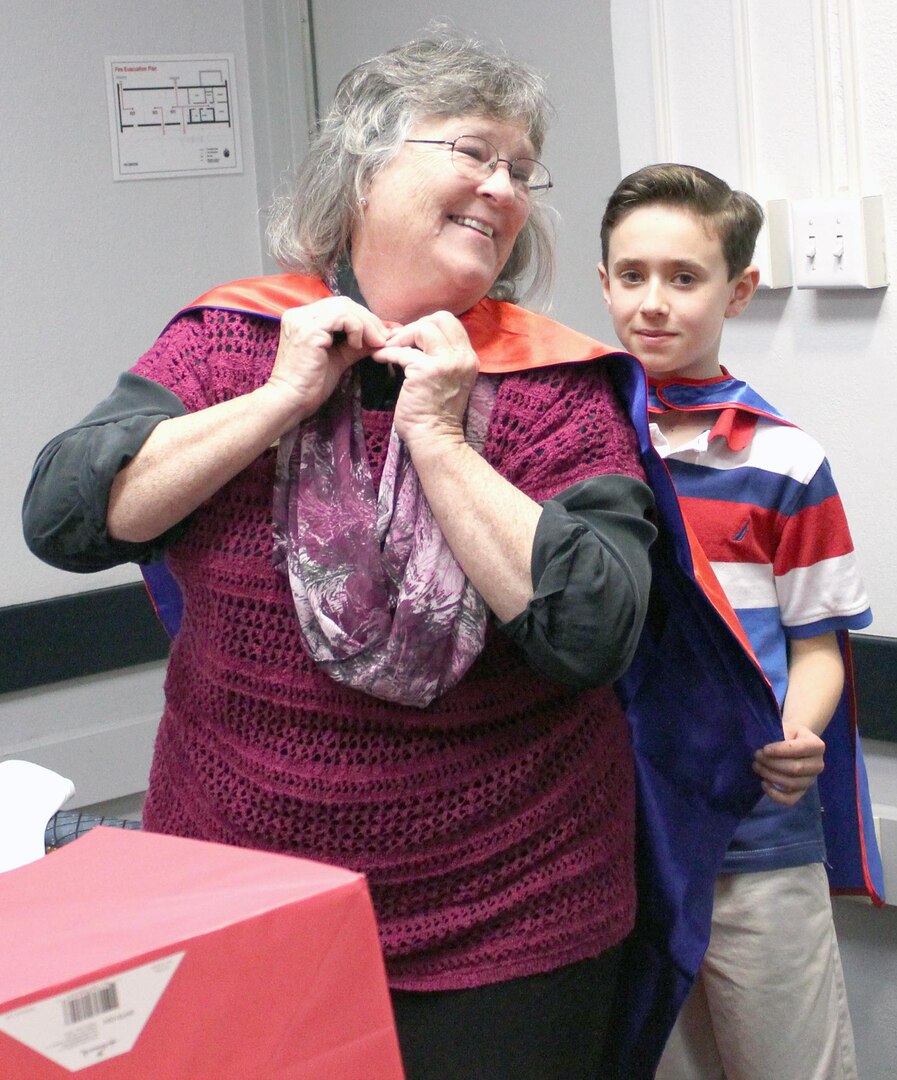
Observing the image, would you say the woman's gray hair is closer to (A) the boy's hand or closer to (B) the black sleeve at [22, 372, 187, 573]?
(B) the black sleeve at [22, 372, 187, 573]

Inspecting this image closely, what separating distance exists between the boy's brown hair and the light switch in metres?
0.27

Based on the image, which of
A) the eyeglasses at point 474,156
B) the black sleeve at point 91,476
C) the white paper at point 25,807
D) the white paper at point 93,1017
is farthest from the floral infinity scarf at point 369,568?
the white paper at point 93,1017

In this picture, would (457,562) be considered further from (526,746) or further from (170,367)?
(170,367)

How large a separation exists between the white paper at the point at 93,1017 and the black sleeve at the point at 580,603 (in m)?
0.53

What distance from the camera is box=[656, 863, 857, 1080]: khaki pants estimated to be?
1.62m

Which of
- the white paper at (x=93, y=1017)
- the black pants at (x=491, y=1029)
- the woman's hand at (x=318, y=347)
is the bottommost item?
the black pants at (x=491, y=1029)

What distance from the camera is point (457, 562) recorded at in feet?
3.89

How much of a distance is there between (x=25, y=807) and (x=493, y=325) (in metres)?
0.71

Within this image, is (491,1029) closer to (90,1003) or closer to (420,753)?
(420,753)

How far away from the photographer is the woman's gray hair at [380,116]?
1.30m

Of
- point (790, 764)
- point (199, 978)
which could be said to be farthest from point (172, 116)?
point (199, 978)

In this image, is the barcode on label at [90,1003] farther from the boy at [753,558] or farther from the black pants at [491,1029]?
the boy at [753,558]

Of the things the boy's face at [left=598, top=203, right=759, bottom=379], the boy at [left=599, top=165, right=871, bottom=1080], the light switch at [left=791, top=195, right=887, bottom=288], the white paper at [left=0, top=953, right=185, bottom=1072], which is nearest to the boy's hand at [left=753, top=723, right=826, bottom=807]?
the boy at [left=599, top=165, right=871, bottom=1080]

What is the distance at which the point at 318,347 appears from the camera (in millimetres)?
1179
